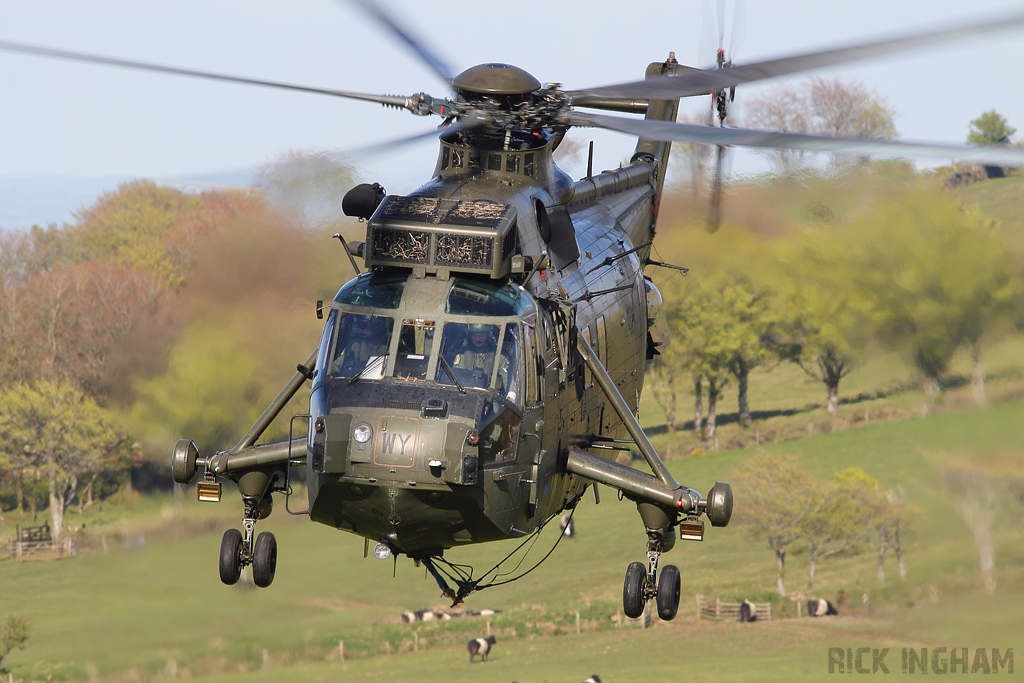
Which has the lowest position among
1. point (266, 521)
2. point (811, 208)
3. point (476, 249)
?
point (266, 521)

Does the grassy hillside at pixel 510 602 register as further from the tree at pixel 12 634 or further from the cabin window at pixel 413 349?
the cabin window at pixel 413 349

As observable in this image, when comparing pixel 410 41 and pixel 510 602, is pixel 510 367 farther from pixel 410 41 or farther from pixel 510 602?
pixel 510 602

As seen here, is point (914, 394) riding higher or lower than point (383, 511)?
higher

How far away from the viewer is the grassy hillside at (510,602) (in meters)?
39.2

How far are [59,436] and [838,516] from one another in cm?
3250

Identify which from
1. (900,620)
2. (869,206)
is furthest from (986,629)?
(869,206)

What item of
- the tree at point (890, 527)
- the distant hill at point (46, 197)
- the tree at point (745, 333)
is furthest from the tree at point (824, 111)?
the distant hill at point (46, 197)

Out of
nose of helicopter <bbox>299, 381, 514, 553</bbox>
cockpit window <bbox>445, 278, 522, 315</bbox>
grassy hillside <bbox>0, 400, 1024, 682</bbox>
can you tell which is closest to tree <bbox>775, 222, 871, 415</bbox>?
grassy hillside <bbox>0, 400, 1024, 682</bbox>

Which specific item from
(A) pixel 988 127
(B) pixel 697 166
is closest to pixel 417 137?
(B) pixel 697 166

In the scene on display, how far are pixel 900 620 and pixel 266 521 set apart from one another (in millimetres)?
22200

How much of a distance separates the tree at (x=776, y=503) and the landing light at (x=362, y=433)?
39.9 meters

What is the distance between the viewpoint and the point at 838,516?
178ft

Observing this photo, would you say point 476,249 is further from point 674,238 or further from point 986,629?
point 986,629

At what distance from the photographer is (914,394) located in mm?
42406
